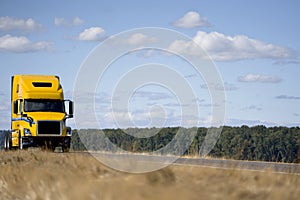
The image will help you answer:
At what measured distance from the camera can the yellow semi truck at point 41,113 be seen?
3225 cm

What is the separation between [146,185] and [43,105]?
24086mm

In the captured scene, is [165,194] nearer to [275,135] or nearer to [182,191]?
[182,191]

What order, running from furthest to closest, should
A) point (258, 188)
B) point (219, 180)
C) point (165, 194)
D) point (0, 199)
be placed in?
1. point (0, 199)
2. point (219, 180)
3. point (258, 188)
4. point (165, 194)

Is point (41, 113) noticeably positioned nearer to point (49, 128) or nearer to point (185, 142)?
point (49, 128)

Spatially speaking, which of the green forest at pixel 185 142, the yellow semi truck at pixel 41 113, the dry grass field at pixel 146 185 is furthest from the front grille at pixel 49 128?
the dry grass field at pixel 146 185

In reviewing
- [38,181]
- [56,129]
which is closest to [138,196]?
[38,181]

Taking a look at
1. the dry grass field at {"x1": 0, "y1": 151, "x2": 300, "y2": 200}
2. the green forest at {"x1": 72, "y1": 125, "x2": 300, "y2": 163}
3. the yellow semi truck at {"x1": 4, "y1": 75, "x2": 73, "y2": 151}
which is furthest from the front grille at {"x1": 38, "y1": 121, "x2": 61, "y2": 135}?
the dry grass field at {"x1": 0, "y1": 151, "x2": 300, "y2": 200}

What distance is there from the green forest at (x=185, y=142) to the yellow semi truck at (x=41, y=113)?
1511 millimetres

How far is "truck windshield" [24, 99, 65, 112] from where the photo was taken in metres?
32.2

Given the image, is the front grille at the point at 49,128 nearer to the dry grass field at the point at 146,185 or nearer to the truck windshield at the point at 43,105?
the truck windshield at the point at 43,105

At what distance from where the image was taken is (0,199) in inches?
507

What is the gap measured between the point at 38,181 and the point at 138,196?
4037 millimetres

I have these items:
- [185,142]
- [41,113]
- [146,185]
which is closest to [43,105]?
[41,113]

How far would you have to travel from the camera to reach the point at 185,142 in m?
27.5
